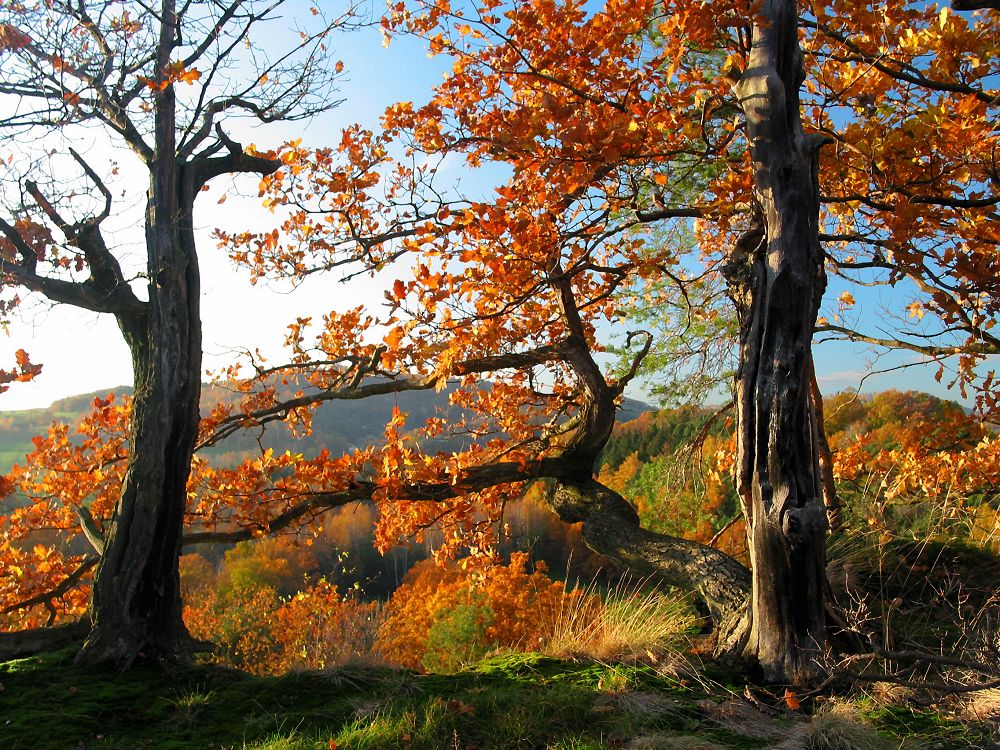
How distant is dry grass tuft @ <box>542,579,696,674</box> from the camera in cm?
467

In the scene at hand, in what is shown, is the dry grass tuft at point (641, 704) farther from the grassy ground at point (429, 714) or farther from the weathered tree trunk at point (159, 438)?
the weathered tree trunk at point (159, 438)

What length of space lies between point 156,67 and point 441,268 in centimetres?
308

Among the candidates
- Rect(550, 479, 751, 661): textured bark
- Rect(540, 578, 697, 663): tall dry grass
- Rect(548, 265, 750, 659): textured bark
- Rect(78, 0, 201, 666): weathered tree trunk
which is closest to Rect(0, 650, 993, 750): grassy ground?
Rect(540, 578, 697, 663): tall dry grass

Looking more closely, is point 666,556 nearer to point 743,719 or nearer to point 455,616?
point 743,719

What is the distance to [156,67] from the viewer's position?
5.69 m

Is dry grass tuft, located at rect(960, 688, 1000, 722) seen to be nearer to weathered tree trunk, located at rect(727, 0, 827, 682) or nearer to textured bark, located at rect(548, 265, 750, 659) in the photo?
weathered tree trunk, located at rect(727, 0, 827, 682)

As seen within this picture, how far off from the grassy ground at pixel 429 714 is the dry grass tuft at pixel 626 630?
0.66 ft

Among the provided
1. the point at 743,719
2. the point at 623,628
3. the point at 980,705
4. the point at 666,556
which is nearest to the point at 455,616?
the point at 666,556

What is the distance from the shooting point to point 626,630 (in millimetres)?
4926

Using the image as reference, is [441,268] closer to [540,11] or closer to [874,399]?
[540,11]

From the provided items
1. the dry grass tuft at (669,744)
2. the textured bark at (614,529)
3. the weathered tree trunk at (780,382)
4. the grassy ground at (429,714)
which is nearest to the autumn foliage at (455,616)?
the textured bark at (614,529)

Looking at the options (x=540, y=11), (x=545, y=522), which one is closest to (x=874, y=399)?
(x=545, y=522)

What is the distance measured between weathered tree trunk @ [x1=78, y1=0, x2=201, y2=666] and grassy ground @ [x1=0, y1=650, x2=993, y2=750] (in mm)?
402

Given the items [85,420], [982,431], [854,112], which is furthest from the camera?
[982,431]
